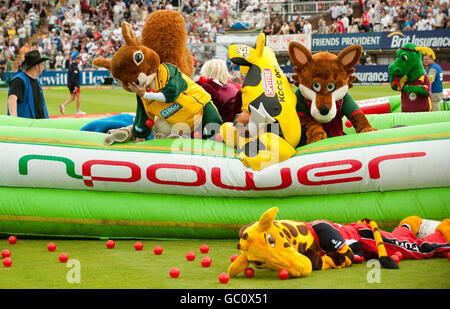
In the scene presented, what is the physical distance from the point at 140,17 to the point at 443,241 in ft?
74.8

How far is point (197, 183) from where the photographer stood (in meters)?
4.21

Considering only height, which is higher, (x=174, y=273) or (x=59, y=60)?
(x=174, y=273)

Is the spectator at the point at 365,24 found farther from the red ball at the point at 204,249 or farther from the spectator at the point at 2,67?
the red ball at the point at 204,249

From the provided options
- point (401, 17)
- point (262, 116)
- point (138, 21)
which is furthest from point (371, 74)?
point (262, 116)

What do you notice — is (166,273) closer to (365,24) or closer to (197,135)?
(197,135)

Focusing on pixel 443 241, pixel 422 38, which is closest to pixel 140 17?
pixel 422 38

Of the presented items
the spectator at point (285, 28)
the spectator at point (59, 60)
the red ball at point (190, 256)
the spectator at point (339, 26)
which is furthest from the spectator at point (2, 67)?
the red ball at point (190, 256)

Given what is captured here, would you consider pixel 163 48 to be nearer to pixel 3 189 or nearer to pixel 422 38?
pixel 3 189

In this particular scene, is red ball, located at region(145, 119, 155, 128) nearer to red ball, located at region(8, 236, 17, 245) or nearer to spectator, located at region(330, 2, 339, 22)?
red ball, located at region(8, 236, 17, 245)

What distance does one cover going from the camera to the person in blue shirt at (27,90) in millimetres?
6043

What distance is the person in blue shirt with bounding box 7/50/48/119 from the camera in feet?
19.8

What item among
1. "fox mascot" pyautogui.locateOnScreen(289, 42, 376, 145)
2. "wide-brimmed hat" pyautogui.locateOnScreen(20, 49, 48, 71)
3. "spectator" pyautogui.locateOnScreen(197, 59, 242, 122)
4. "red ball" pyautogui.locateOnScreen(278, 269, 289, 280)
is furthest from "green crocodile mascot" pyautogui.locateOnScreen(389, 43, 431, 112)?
"red ball" pyautogui.locateOnScreen(278, 269, 289, 280)

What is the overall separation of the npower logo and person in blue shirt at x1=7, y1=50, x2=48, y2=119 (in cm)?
189

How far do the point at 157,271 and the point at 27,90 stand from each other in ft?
11.3
